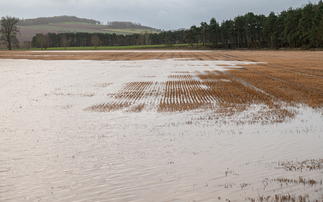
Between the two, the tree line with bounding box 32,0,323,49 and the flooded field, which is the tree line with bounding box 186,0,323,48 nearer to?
the tree line with bounding box 32,0,323,49

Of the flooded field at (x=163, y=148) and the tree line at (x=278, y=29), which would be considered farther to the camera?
the tree line at (x=278, y=29)

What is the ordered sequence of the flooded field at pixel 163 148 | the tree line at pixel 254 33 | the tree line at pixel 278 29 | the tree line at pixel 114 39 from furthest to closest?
the tree line at pixel 114 39, the tree line at pixel 254 33, the tree line at pixel 278 29, the flooded field at pixel 163 148

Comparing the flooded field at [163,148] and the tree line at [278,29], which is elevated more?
the tree line at [278,29]

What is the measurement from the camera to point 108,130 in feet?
35.0

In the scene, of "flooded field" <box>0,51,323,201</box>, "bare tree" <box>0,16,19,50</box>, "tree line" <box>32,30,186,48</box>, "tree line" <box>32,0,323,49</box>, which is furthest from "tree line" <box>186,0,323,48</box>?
"flooded field" <box>0,51,323,201</box>

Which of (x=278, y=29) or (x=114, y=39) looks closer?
(x=278, y=29)

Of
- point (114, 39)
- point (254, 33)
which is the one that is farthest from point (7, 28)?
point (254, 33)

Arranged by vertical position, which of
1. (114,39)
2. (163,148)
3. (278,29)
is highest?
(114,39)

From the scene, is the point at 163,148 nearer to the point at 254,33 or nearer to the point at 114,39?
the point at 254,33

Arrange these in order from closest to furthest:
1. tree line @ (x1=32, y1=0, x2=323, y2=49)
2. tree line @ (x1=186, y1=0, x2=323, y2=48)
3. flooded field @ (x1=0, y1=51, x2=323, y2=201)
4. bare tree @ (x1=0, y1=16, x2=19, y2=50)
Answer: flooded field @ (x1=0, y1=51, x2=323, y2=201) → tree line @ (x1=186, y1=0, x2=323, y2=48) → tree line @ (x1=32, y1=0, x2=323, y2=49) → bare tree @ (x1=0, y1=16, x2=19, y2=50)

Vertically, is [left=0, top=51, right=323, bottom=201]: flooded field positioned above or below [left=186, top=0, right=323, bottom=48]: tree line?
below

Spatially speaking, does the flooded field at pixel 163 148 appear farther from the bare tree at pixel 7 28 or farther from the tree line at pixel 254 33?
the bare tree at pixel 7 28

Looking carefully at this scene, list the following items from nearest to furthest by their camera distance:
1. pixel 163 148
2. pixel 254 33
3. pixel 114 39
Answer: pixel 163 148 < pixel 254 33 < pixel 114 39

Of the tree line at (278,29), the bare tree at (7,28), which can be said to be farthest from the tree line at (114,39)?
the bare tree at (7,28)
